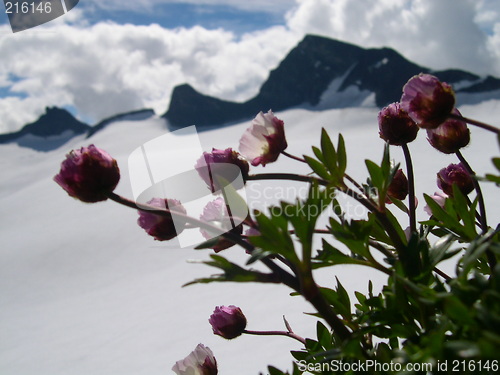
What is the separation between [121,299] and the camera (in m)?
2.14

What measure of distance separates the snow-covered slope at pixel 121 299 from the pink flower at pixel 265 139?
4.6 inches

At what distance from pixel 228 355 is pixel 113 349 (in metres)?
0.50

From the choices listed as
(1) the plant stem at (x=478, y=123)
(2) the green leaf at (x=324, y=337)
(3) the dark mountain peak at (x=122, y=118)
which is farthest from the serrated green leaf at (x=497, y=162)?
(3) the dark mountain peak at (x=122, y=118)

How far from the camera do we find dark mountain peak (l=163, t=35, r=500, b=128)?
15.8 m

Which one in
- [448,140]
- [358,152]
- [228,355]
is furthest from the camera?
[358,152]

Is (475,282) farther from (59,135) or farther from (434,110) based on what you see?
(59,135)

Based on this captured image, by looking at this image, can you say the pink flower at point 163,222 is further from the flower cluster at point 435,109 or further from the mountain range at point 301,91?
the mountain range at point 301,91

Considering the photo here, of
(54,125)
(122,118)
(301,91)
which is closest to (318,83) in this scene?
(301,91)

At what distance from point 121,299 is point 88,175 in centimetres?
194

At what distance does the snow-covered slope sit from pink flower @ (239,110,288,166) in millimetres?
117

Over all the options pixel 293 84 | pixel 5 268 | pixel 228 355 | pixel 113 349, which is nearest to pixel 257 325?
pixel 228 355

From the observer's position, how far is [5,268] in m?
3.12

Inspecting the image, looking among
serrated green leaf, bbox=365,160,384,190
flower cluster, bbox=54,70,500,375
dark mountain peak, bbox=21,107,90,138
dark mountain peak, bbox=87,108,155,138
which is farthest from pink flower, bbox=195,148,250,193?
dark mountain peak, bbox=21,107,90,138

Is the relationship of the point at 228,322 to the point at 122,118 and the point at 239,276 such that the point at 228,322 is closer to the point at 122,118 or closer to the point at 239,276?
the point at 239,276
